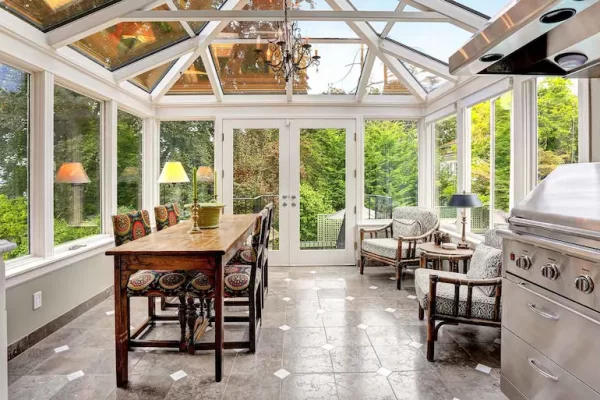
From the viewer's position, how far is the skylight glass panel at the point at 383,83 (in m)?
4.81

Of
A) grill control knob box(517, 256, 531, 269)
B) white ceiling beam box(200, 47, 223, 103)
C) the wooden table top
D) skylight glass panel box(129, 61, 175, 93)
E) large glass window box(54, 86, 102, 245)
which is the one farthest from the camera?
skylight glass panel box(129, 61, 175, 93)

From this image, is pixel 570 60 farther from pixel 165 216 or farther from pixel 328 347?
pixel 165 216

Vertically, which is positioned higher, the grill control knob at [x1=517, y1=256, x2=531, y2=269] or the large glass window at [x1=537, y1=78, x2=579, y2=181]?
the large glass window at [x1=537, y1=78, x2=579, y2=181]

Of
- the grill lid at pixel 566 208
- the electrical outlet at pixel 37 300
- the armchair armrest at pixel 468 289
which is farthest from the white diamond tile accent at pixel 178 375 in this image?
the grill lid at pixel 566 208

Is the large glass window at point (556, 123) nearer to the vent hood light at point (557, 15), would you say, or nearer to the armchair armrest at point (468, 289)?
the armchair armrest at point (468, 289)

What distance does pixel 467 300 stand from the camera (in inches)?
96.8

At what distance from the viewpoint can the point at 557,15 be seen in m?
1.33

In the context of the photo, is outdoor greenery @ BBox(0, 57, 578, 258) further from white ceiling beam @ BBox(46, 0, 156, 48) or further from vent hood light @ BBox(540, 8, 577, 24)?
vent hood light @ BBox(540, 8, 577, 24)

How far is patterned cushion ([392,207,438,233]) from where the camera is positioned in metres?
4.45

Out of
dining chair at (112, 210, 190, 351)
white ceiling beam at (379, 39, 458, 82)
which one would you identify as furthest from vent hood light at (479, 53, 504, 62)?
white ceiling beam at (379, 39, 458, 82)

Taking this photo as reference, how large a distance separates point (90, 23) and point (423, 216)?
4115mm

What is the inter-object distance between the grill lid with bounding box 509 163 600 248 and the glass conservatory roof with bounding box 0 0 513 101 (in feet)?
6.02

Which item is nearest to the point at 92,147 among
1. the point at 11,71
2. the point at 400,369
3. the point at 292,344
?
the point at 11,71

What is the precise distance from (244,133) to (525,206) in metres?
4.06
